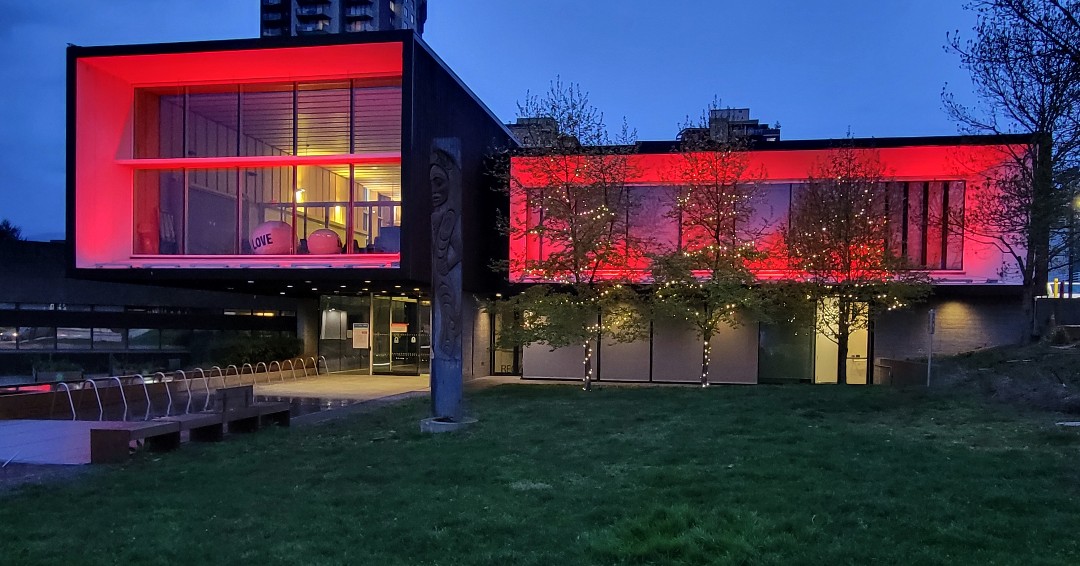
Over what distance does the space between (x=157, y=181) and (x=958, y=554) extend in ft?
74.4

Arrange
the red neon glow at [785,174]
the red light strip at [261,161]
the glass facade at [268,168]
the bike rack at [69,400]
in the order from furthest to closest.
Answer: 1. the red neon glow at [785,174]
2. the glass facade at [268,168]
3. the red light strip at [261,161]
4. the bike rack at [69,400]

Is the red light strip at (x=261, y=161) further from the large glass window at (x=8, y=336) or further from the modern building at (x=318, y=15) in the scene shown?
the modern building at (x=318, y=15)

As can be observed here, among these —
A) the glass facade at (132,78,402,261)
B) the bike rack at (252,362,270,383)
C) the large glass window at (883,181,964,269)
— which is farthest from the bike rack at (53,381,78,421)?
the large glass window at (883,181,964,269)

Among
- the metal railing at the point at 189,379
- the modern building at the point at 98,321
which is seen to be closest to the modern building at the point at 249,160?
the metal railing at the point at 189,379

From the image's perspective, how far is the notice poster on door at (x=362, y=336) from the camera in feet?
90.0

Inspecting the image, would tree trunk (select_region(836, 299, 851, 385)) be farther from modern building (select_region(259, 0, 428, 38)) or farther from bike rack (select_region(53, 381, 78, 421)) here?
modern building (select_region(259, 0, 428, 38))

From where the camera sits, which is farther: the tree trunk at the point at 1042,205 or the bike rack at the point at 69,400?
the tree trunk at the point at 1042,205

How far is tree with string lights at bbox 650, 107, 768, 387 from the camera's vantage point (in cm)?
1931

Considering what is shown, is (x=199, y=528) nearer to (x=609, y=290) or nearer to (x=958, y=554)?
(x=958, y=554)

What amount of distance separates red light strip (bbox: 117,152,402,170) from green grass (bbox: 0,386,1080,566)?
33.9 feet

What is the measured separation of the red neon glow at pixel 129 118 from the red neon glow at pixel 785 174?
422 cm

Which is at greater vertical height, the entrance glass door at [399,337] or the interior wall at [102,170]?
the interior wall at [102,170]

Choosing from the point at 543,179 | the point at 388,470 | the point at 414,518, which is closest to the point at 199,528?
the point at 414,518

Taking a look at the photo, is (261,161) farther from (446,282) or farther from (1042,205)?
(1042,205)
